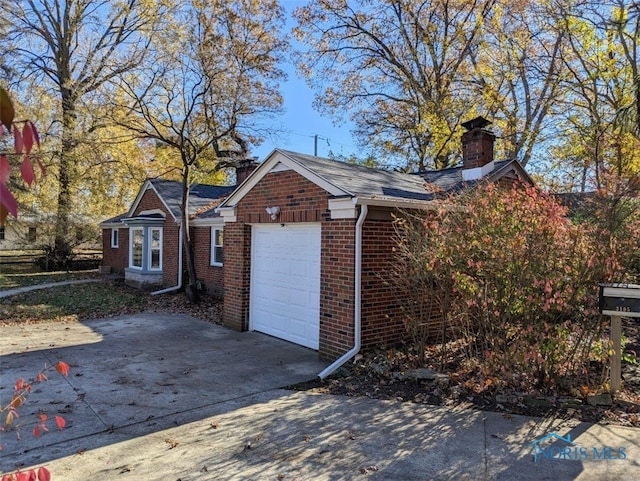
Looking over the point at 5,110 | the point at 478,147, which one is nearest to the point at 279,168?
the point at 478,147

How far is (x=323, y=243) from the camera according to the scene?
7707mm

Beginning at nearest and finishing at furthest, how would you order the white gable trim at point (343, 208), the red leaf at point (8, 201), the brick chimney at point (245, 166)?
the red leaf at point (8, 201) → the white gable trim at point (343, 208) → the brick chimney at point (245, 166)

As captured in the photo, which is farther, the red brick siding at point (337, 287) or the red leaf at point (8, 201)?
the red brick siding at point (337, 287)

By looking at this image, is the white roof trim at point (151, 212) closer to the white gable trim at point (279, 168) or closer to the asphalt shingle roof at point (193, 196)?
the asphalt shingle roof at point (193, 196)

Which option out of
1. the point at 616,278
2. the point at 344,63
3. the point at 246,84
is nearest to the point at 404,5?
the point at 344,63

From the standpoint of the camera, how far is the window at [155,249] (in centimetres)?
1714

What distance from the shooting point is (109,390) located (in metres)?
5.88

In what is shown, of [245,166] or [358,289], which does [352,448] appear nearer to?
[358,289]

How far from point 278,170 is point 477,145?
15.8ft

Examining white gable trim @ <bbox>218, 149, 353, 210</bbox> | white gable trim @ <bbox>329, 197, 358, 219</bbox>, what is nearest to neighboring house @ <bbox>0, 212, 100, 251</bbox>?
white gable trim @ <bbox>218, 149, 353, 210</bbox>

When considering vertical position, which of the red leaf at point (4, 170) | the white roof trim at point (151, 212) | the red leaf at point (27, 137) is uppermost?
the white roof trim at point (151, 212)

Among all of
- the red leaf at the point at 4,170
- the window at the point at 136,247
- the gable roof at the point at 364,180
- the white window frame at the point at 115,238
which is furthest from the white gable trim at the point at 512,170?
the white window frame at the point at 115,238

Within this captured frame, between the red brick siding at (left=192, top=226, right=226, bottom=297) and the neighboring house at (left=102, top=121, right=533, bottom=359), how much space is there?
13.5ft

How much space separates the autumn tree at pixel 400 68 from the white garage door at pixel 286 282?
40.4 ft
